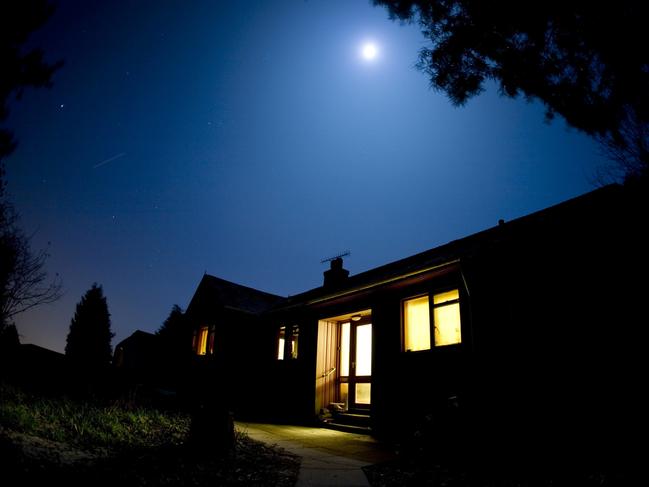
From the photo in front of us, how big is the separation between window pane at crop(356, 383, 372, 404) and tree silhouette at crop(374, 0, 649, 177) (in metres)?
8.10

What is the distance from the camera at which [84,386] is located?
8195mm

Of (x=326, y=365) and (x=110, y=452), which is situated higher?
(x=326, y=365)

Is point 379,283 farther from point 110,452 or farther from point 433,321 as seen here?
point 110,452

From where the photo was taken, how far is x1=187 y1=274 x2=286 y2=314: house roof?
670 inches

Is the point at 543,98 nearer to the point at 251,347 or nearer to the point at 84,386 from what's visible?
the point at 84,386

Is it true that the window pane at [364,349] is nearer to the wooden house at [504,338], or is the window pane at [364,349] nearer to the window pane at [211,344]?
the wooden house at [504,338]

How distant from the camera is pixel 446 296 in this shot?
8.83 metres

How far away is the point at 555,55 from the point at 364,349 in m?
8.68

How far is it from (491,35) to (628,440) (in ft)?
22.1

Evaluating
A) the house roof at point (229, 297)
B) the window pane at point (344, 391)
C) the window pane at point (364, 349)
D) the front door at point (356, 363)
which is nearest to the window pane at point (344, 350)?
the front door at point (356, 363)

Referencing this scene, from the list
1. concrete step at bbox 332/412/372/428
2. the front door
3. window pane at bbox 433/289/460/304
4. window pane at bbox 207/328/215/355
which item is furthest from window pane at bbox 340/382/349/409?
window pane at bbox 207/328/215/355

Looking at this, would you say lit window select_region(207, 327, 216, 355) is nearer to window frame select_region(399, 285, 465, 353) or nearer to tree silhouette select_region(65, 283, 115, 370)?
Result: window frame select_region(399, 285, 465, 353)

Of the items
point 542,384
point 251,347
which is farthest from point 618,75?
point 251,347

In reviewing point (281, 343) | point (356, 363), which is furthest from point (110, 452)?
point (281, 343)
